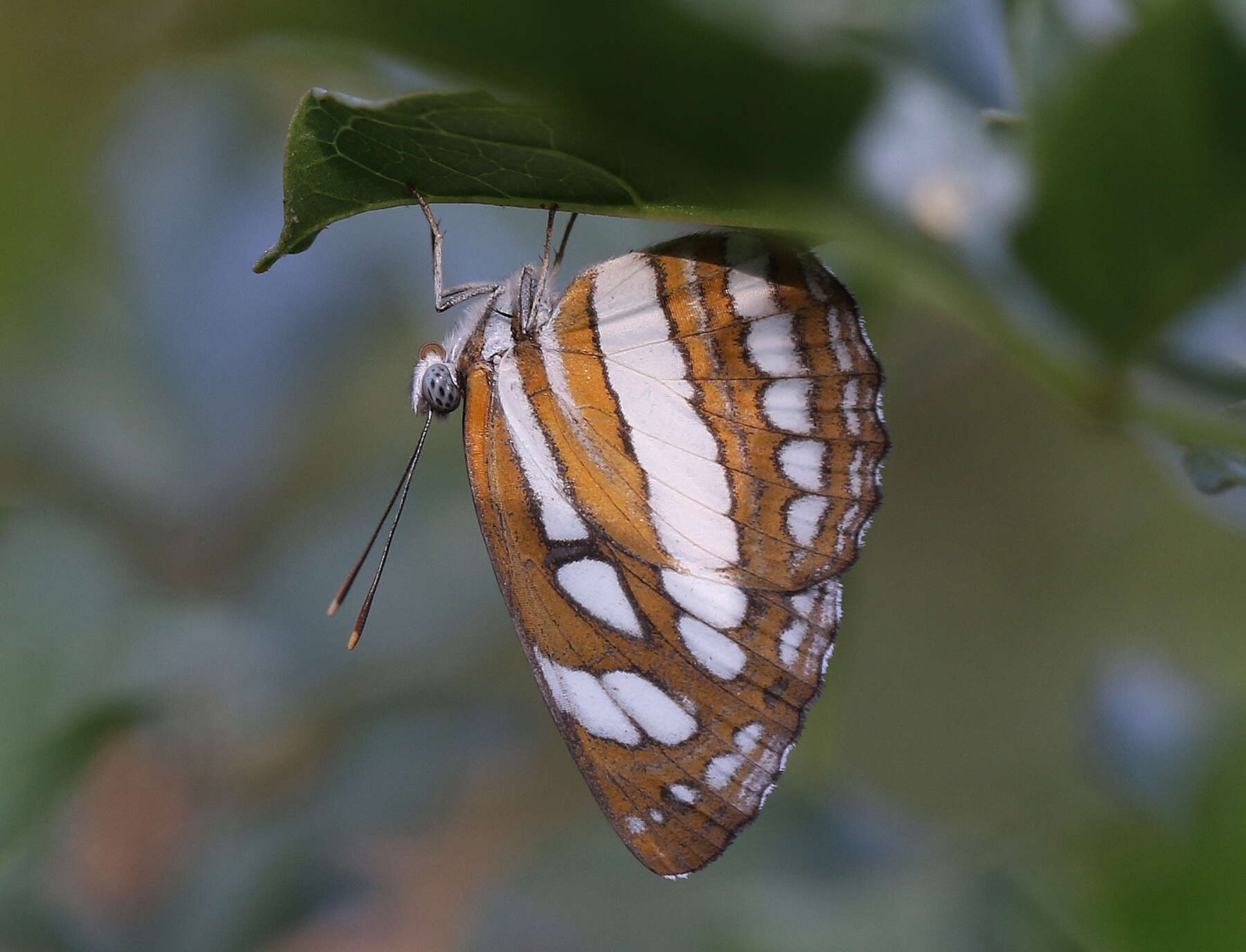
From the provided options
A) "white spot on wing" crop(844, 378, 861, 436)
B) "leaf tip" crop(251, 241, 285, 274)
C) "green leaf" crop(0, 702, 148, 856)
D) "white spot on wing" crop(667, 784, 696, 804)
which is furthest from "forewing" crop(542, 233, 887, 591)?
"green leaf" crop(0, 702, 148, 856)

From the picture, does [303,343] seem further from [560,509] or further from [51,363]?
[560,509]

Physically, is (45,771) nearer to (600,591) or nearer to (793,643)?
(600,591)

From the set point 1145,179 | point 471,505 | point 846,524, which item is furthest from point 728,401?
point 471,505

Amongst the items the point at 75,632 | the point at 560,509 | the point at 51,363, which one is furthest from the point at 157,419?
the point at 560,509

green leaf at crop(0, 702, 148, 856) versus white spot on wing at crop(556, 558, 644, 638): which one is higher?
white spot on wing at crop(556, 558, 644, 638)

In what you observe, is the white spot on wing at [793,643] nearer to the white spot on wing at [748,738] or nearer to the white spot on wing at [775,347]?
the white spot on wing at [748,738]

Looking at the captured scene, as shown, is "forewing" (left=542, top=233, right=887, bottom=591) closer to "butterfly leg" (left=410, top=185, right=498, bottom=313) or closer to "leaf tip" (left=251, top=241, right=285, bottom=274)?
"butterfly leg" (left=410, top=185, right=498, bottom=313)
